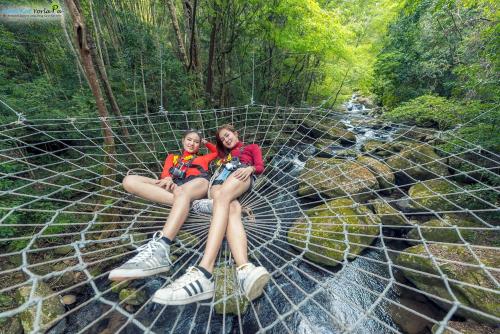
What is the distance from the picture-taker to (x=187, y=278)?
120 cm

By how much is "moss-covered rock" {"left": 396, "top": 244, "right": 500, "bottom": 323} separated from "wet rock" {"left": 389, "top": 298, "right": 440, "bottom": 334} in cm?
11

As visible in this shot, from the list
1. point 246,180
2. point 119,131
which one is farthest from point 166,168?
point 119,131

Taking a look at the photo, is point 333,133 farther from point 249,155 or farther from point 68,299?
point 68,299

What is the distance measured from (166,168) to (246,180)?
65cm

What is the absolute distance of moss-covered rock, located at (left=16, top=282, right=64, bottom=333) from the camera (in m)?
2.07

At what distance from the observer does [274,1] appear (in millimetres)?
3664

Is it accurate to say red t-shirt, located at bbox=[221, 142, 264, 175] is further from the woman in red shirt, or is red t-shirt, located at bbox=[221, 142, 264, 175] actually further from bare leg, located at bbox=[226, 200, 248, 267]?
bare leg, located at bbox=[226, 200, 248, 267]

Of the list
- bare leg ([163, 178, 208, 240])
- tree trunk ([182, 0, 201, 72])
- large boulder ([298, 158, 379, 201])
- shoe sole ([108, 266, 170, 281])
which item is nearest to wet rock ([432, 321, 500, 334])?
large boulder ([298, 158, 379, 201])

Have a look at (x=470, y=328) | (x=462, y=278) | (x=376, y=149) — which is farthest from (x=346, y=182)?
(x=376, y=149)

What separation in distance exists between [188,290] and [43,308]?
6.36 feet

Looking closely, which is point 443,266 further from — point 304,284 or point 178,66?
point 178,66

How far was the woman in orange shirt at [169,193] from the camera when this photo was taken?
1230 millimetres

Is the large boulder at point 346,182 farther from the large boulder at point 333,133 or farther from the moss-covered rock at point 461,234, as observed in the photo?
the large boulder at point 333,133

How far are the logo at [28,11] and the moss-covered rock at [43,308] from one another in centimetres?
367
